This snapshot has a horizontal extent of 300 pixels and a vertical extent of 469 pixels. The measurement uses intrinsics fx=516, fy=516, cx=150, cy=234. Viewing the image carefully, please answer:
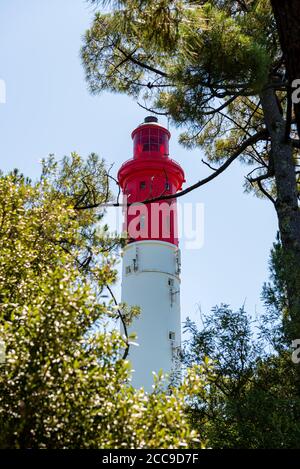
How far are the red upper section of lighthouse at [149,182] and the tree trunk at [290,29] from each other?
14116mm

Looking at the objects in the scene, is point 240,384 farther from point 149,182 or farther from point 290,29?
point 149,182

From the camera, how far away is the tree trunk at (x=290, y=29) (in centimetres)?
348

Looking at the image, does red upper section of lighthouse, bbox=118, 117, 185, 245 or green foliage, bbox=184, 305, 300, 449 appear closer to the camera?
green foliage, bbox=184, 305, 300, 449

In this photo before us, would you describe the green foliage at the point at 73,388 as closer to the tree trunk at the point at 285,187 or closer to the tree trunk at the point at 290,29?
the tree trunk at the point at 290,29

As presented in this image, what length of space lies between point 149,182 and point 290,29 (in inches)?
572

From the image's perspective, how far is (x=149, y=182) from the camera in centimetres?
1802

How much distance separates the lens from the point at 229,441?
16.0 ft

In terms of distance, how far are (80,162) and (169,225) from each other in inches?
429

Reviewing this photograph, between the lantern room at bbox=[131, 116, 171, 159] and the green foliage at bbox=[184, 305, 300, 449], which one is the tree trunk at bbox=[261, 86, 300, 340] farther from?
the lantern room at bbox=[131, 116, 171, 159]

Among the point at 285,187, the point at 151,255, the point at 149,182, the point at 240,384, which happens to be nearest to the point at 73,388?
the point at 240,384

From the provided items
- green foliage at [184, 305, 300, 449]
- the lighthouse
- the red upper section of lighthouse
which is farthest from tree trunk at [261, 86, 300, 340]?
the red upper section of lighthouse

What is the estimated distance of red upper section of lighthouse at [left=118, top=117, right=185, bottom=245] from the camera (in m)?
18.2

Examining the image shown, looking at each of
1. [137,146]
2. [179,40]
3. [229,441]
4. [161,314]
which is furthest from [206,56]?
[137,146]

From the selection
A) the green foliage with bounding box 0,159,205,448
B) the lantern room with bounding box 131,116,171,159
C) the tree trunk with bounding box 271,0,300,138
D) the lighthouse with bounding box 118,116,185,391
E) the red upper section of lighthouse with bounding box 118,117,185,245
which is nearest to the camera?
the green foliage with bounding box 0,159,205,448
